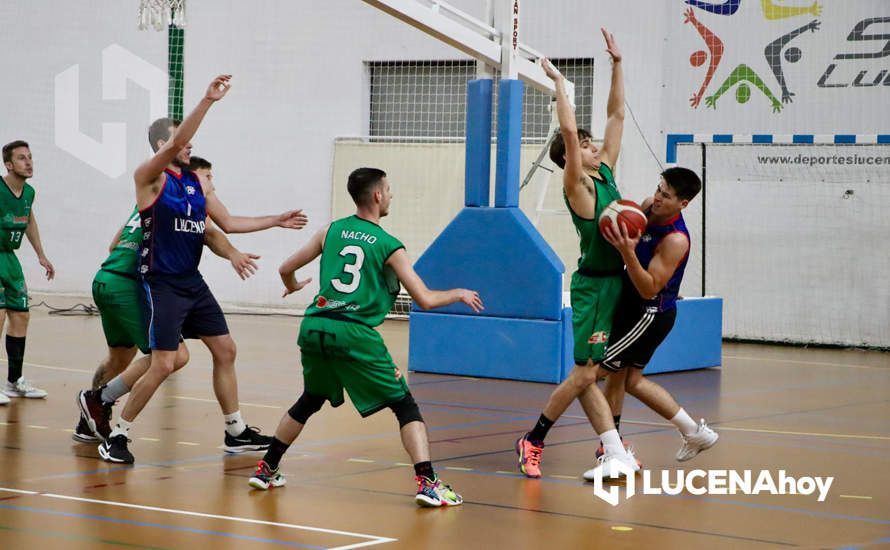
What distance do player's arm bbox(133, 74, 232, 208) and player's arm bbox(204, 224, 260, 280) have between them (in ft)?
1.67

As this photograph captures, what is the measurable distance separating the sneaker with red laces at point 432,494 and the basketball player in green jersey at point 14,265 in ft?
16.2

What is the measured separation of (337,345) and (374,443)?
2.07 metres

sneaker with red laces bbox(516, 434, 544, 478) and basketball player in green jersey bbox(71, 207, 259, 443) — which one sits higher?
basketball player in green jersey bbox(71, 207, 259, 443)

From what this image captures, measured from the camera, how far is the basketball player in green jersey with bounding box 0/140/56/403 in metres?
9.98

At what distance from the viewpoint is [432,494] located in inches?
241

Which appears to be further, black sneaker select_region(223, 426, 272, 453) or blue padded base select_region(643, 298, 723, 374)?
blue padded base select_region(643, 298, 723, 374)

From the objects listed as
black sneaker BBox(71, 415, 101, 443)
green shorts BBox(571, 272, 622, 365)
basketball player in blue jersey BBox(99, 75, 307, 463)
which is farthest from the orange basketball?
black sneaker BBox(71, 415, 101, 443)

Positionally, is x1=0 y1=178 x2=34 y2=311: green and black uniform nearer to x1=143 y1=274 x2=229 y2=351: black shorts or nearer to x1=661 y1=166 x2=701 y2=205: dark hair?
x1=143 y1=274 x2=229 y2=351: black shorts

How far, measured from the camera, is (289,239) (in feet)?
64.9

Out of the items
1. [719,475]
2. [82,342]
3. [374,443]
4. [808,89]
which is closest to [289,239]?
[82,342]

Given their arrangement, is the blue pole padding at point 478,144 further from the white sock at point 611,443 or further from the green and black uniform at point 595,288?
the white sock at point 611,443

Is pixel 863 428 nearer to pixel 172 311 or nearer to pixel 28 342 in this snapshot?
pixel 172 311

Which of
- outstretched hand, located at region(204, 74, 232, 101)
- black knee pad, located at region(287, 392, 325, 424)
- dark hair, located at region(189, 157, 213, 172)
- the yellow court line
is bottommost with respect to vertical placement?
the yellow court line

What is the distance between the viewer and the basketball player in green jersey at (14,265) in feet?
32.8
